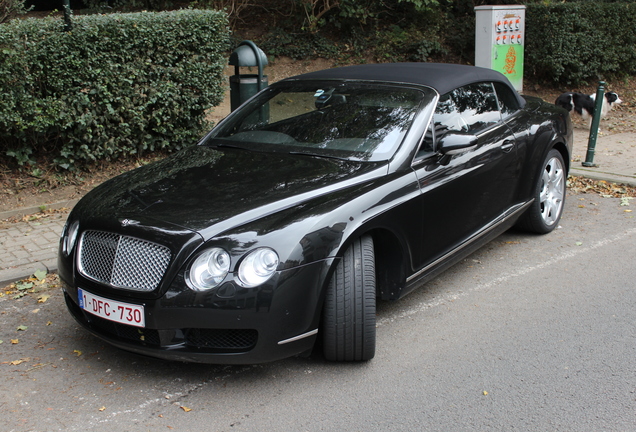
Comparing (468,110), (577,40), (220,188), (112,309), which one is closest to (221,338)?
(112,309)

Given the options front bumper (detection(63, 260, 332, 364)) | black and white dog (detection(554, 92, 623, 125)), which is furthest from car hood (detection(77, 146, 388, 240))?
black and white dog (detection(554, 92, 623, 125))

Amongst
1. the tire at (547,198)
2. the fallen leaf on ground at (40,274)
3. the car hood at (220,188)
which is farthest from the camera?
the tire at (547,198)

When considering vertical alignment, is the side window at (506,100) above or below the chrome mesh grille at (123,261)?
above

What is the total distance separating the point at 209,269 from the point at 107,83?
4.67 metres

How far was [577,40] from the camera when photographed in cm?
1360

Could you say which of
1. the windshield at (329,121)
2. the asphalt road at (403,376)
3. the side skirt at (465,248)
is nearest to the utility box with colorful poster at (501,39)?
the side skirt at (465,248)

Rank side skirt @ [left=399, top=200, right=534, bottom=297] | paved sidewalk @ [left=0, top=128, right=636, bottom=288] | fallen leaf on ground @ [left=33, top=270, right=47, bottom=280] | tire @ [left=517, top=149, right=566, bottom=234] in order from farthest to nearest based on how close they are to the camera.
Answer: tire @ [left=517, top=149, right=566, bottom=234], paved sidewalk @ [left=0, top=128, right=636, bottom=288], fallen leaf on ground @ [left=33, top=270, right=47, bottom=280], side skirt @ [left=399, top=200, right=534, bottom=297]

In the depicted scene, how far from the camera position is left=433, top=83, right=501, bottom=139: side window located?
454 cm

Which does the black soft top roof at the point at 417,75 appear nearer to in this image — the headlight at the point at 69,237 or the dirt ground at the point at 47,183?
the headlight at the point at 69,237

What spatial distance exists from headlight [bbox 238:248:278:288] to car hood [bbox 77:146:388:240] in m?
0.22

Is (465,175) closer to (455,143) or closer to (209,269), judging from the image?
(455,143)

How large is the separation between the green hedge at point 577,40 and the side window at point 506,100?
857 cm

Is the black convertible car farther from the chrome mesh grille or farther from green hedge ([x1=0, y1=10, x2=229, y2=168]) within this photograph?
green hedge ([x1=0, y1=10, x2=229, y2=168])

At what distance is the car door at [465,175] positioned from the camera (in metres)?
4.19
